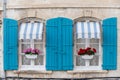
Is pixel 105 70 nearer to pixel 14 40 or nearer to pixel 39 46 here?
pixel 39 46

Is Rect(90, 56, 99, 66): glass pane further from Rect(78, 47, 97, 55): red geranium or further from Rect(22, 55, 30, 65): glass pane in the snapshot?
Rect(22, 55, 30, 65): glass pane

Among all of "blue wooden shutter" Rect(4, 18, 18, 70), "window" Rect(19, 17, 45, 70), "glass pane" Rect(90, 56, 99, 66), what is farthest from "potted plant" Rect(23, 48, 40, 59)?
"glass pane" Rect(90, 56, 99, 66)

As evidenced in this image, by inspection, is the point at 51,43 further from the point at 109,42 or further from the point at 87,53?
the point at 109,42

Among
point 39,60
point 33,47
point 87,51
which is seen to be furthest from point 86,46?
point 33,47

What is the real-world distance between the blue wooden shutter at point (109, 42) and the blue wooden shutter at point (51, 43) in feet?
5.68

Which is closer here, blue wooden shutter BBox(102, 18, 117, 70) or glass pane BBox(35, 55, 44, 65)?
blue wooden shutter BBox(102, 18, 117, 70)

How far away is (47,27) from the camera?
1133cm

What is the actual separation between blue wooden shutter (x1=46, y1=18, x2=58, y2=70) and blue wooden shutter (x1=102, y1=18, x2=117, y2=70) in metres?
1.73

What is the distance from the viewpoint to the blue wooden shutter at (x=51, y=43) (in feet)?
37.1

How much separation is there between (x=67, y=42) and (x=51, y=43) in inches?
22.3

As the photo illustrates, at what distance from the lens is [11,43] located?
11.4m

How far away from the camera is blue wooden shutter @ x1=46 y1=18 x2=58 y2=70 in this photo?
1130 cm

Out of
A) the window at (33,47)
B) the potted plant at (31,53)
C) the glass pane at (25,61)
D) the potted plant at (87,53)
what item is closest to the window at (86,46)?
the potted plant at (87,53)

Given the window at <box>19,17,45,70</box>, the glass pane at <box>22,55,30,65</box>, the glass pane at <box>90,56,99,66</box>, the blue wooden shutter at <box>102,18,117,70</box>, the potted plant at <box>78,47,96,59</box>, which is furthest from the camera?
the glass pane at <box>22,55,30,65</box>
